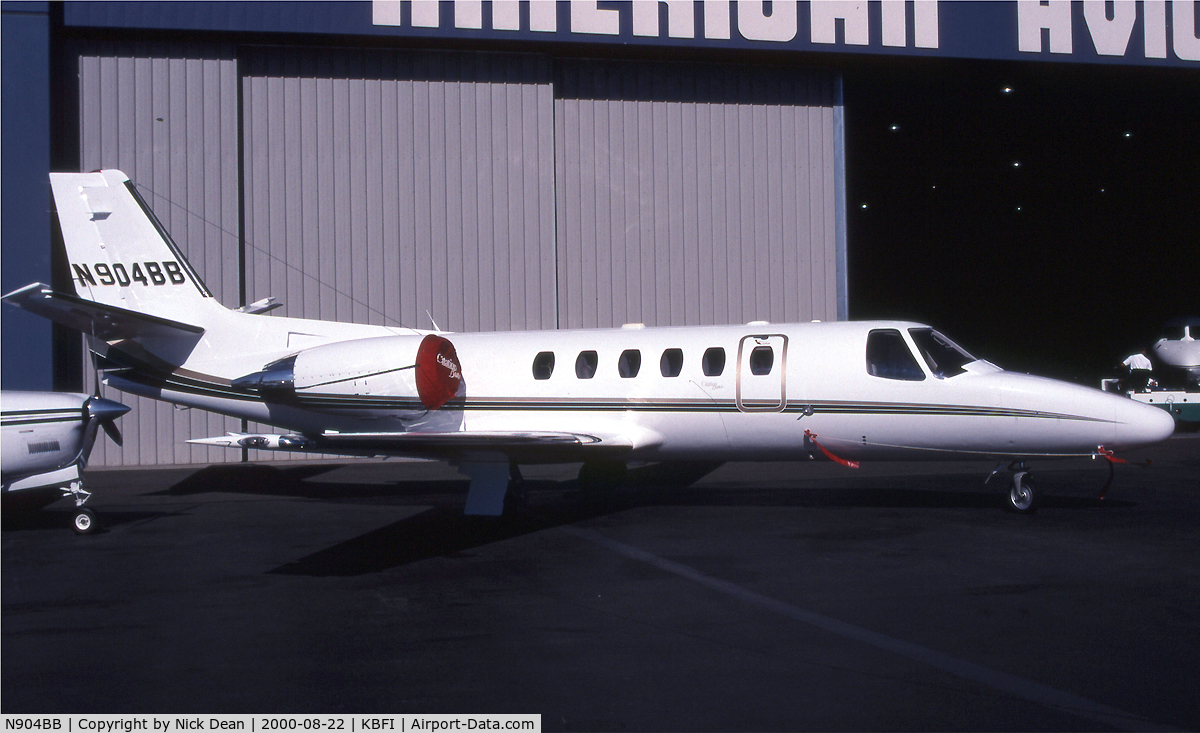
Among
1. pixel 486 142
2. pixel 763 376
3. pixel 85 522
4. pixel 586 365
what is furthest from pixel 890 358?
pixel 486 142

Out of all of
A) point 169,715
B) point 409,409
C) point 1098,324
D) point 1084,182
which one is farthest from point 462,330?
point 1098,324

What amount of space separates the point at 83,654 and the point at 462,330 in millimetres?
12826

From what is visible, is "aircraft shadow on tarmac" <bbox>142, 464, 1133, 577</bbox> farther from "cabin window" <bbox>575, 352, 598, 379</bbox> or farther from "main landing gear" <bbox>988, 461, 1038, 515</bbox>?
"cabin window" <bbox>575, 352, 598, 379</bbox>

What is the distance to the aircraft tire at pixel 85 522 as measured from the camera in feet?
33.9

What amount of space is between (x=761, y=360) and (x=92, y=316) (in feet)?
26.7

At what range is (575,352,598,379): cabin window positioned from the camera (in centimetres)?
1135

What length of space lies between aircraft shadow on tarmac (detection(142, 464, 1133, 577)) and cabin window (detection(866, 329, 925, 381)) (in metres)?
1.94

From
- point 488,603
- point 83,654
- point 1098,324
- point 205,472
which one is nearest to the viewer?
point 83,654

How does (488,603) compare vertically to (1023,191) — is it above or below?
below

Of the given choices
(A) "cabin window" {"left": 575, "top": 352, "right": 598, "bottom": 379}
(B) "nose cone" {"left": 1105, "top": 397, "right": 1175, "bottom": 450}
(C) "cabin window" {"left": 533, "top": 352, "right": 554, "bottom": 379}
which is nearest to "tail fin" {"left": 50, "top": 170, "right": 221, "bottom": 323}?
(C) "cabin window" {"left": 533, "top": 352, "right": 554, "bottom": 379}

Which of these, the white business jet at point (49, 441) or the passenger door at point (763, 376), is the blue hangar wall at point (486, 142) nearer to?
the white business jet at point (49, 441)

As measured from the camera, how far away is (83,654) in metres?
5.88

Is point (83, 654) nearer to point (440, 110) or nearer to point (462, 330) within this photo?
point (462, 330)

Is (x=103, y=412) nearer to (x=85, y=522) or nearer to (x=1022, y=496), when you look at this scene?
(x=85, y=522)
